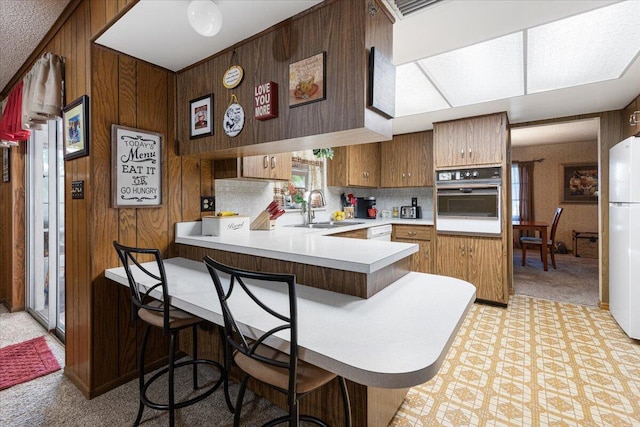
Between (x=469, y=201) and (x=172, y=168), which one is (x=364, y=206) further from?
(x=172, y=168)

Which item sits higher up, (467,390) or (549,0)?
(549,0)

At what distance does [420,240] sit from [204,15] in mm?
3564

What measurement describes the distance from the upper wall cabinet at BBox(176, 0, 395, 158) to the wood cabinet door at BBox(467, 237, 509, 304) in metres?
2.57

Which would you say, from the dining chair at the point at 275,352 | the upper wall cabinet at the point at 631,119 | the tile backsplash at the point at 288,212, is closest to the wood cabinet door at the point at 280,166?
the tile backsplash at the point at 288,212

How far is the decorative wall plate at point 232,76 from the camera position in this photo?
1.92m

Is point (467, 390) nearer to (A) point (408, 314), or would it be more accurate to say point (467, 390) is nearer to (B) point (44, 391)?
(A) point (408, 314)

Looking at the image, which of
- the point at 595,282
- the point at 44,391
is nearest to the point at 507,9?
the point at 44,391

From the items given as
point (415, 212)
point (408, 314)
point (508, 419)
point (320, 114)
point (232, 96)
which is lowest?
point (508, 419)

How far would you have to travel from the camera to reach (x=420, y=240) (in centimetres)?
415

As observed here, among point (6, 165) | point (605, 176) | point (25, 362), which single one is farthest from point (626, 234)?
point (6, 165)

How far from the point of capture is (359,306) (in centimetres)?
135

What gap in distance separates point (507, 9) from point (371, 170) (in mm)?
3107

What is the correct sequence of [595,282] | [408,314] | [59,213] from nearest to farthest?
[408,314], [59,213], [595,282]

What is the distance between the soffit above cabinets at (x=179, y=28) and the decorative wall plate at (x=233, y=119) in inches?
14.7
